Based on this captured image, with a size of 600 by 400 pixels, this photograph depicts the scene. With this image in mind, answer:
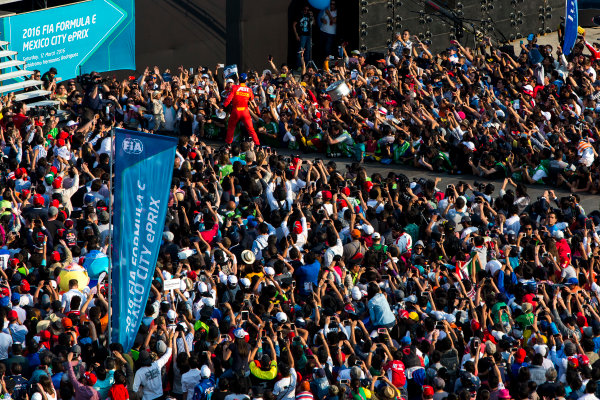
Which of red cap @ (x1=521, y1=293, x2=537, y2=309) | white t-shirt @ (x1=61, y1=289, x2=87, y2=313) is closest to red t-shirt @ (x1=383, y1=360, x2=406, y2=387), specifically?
red cap @ (x1=521, y1=293, x2=537, y2=309)

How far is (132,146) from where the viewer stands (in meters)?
13.4

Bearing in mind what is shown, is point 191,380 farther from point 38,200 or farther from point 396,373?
point 38,200

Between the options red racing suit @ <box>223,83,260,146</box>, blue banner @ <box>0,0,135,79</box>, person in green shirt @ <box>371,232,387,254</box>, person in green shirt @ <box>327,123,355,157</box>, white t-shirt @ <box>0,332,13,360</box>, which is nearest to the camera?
white t-shirt @ <box>0,332,13,360</box>

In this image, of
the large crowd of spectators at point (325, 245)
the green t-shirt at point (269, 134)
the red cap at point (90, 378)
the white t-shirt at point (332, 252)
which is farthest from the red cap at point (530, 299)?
the green t-shirt at point (269, 134)

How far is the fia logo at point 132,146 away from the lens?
43.8 ft

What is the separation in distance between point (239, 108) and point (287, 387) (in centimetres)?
1054

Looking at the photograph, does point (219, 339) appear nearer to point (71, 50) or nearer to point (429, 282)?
point (429, 282)

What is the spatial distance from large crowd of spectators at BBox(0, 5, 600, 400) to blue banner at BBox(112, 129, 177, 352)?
0.43m

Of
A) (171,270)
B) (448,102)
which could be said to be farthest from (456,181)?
(171,270)

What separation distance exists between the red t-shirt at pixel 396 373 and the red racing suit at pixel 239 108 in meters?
9.93

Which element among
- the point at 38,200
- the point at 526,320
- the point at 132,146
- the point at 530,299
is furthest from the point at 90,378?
the point at 530,299

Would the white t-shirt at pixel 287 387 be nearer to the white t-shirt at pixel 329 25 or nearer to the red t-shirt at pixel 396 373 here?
the red t-shirt at pixel 396 373

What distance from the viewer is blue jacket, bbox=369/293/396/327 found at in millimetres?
14547

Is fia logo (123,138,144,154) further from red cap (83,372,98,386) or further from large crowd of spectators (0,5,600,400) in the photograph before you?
red cap (83,372,98,386)
